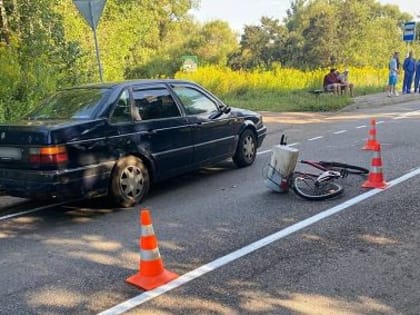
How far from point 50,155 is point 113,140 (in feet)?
2.73

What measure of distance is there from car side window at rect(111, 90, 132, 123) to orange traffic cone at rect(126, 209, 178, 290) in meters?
2.56

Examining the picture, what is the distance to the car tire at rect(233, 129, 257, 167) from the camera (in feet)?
28.5

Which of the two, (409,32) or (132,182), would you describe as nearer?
(132,182)

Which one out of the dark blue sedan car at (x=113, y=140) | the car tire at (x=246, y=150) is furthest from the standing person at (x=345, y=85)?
the dark blue sedan car at (x=113, y=140)

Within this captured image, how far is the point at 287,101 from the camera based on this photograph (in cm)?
1966

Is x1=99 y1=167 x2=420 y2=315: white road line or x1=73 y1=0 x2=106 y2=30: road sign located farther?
x1=73 y1=0 x2=106 y2=30: road sign

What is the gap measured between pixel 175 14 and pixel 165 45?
3738mm

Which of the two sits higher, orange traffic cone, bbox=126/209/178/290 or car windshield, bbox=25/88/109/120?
car windshield, bbox=25/88/109/120

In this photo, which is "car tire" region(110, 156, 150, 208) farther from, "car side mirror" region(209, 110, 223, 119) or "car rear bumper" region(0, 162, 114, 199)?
"car side mirror" region(209, 110, 223, 119)

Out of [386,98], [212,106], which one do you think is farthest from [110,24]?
[212,106]

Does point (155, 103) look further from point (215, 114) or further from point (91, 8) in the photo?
point (91, 8)

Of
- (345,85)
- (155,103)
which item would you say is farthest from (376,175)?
(345,85)

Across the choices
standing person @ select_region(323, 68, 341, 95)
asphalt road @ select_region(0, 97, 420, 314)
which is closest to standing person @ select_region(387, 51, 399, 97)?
standing person @ select_region(323, 68, 341, 95)

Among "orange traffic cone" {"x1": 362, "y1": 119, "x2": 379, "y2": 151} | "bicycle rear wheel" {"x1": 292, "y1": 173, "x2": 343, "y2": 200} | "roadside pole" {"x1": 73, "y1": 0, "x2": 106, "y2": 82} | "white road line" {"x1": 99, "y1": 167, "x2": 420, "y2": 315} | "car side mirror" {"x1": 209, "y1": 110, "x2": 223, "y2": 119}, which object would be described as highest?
"roadside pole" {"x1": 73, "y1": 0, "x2": 106, "y2": 82}
